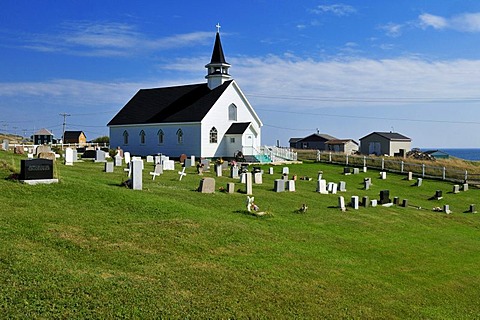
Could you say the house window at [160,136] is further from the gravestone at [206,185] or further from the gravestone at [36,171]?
the gravestone at [36,171]

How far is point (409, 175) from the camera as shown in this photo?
133ft

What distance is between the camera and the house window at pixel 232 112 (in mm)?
49844

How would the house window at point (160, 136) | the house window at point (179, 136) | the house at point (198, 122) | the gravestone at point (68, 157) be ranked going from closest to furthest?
the gravestone at point (68, 157)
the house at point (198, 122)
the house window at point (179, 136)
the house window at point (160, 136)

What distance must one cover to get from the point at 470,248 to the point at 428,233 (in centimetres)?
205

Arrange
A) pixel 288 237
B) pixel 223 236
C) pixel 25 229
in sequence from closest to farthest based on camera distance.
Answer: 1. pixel 25 229
2. pixel 223 236
3. pixel 288 237

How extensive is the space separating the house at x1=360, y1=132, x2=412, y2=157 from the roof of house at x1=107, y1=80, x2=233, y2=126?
104 ft

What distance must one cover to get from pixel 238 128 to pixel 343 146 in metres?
35.6

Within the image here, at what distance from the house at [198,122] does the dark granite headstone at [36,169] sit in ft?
98.0

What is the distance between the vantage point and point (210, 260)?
12.4 m

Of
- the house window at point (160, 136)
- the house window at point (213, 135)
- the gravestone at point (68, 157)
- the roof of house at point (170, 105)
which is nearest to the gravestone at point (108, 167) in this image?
the gravestone at point (68, 157)

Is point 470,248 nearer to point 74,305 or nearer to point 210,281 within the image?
point 210,281

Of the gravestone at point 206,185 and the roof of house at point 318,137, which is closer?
the gravestone at point 206,185

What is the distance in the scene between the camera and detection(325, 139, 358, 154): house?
3169 inches

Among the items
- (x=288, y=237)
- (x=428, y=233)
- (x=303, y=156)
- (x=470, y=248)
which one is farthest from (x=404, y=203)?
(x=303, y=156)
